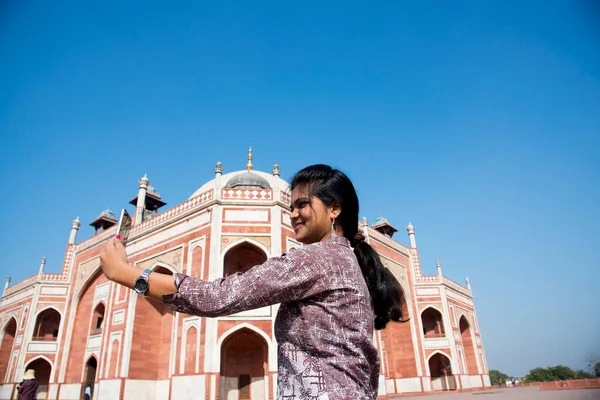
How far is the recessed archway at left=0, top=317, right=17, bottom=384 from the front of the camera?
805 inches

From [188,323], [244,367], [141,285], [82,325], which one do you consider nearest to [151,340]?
[188,323]

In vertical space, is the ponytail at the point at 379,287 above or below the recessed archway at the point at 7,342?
below

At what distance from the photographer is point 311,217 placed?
4.80ft

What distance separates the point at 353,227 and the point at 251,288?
1.93 ft

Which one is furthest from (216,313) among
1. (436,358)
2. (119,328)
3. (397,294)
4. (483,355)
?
(483,355)

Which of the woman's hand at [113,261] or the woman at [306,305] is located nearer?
the woman at [306,305]

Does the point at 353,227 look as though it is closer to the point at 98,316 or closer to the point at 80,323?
the point at 98,316

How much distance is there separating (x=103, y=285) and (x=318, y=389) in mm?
19120

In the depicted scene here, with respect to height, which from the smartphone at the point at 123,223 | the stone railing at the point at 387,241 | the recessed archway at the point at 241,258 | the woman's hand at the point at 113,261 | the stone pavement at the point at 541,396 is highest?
the stone railing at the point at 387,241

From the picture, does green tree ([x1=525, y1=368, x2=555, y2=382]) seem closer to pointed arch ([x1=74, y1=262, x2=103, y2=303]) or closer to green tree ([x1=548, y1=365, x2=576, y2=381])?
green tree ([x1=548, y1=365, x2=576, y2=381])

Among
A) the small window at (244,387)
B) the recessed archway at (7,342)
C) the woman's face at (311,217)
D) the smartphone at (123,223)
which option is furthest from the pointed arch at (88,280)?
the woman's face at (311,217)

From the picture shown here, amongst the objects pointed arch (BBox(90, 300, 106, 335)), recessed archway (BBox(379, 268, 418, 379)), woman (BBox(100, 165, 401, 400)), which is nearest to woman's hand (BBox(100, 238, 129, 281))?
woman (BBox(100, 165, 401, 400))

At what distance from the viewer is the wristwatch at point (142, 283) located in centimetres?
116

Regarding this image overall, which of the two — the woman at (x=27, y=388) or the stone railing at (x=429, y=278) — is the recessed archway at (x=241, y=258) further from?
the stone railing at (x=429, y=278)
